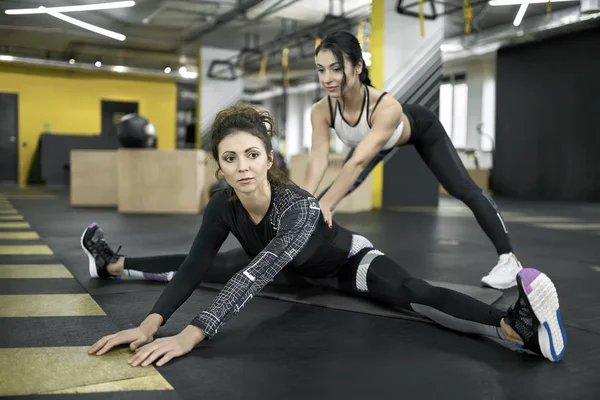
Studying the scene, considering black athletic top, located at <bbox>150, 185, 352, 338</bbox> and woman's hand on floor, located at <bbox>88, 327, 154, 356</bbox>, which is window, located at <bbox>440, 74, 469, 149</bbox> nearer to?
black athletic top, located at <bbox>150, 185, 352, 338</bbox>

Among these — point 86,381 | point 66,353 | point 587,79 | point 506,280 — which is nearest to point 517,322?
point 506,280

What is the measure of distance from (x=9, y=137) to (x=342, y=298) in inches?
553

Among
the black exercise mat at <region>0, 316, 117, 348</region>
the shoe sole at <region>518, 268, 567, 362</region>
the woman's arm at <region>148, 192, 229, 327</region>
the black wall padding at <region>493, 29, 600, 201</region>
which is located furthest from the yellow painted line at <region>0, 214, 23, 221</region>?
the black wall padding at <region>493, 29, 600, 201</region>

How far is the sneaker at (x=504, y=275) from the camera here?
7.56 ft

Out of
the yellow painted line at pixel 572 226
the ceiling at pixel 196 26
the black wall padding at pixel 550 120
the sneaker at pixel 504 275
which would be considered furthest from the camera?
the black wall padding at pixel 550 120

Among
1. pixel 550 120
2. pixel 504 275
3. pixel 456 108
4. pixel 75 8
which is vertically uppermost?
pixel 75 8

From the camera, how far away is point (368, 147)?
223 centimetres

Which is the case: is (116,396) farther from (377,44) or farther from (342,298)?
(377,44)

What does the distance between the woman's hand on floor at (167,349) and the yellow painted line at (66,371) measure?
0.02 m

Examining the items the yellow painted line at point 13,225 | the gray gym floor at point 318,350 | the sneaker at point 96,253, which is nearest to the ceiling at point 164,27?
the yellow painted line at point 13,225

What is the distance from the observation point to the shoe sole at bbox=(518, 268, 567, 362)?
1.37 metres

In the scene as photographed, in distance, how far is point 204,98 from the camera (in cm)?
1220

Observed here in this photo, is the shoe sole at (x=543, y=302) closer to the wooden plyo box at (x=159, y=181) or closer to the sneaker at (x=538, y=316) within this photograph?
the sneaker at (x=538, y=316)

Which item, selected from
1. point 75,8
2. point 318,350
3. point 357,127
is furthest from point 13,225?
point 75,8
